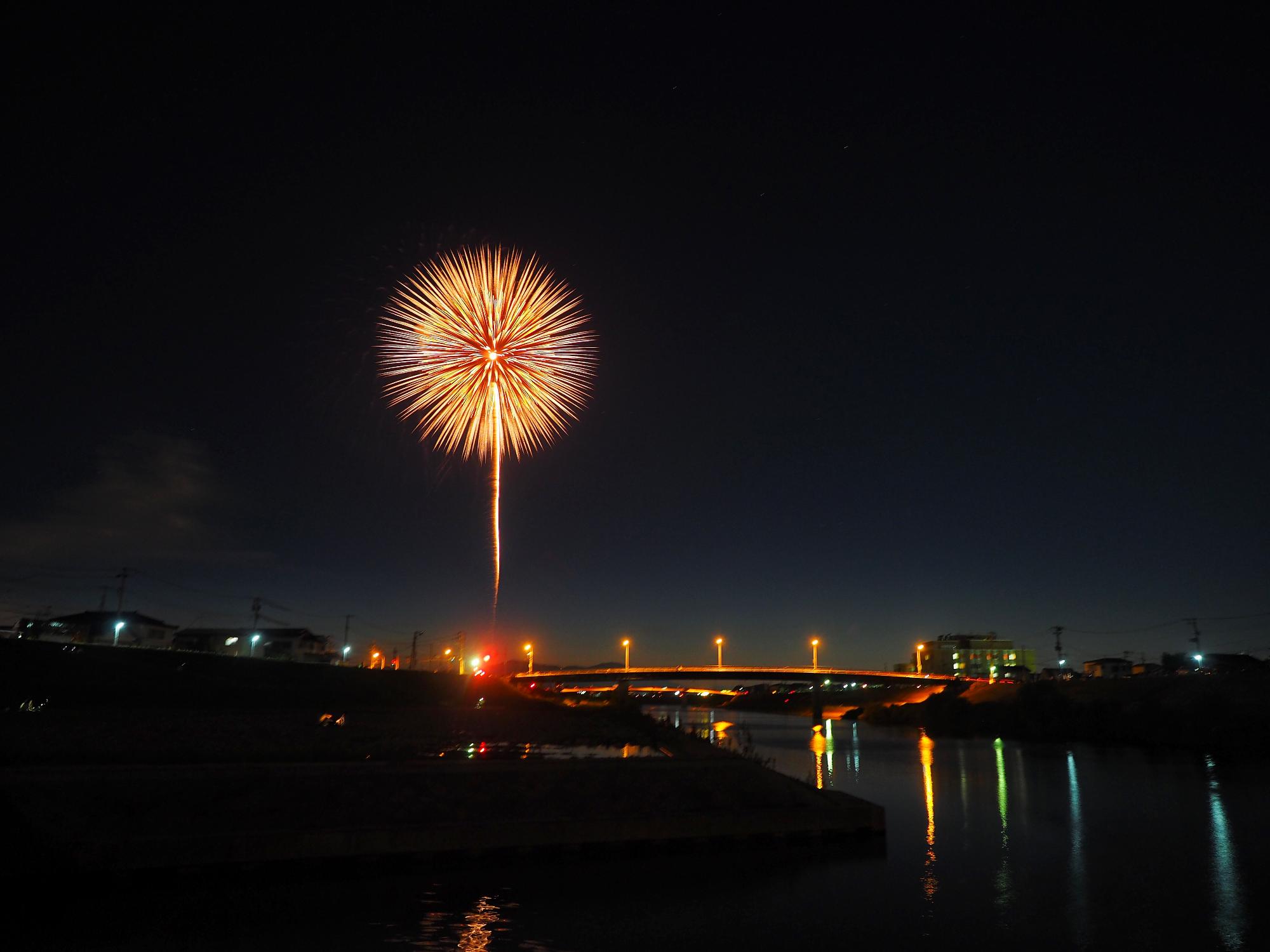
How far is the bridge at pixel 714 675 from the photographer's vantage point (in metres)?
149

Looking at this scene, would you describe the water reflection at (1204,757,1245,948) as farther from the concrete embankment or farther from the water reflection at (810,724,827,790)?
the water reflection at (810,724,827,790)

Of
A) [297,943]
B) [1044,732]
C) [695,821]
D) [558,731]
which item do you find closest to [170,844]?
[297,943]

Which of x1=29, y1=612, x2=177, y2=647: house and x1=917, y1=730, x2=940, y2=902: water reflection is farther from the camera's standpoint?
x1=29, y1=612, x2=177, y2=647: house

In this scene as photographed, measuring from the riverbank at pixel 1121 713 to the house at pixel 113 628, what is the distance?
112 m

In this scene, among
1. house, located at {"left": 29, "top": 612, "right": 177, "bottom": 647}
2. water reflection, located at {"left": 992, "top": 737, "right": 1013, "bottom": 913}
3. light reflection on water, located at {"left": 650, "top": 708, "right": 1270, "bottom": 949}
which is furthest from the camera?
house, located at {"left": 29, "top": 612, "right": 177, "bottom": 647}

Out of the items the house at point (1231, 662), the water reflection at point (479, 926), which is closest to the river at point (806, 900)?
the water reflection at point (479, 926)

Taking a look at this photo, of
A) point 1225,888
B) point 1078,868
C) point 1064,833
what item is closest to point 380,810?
point 1078,868

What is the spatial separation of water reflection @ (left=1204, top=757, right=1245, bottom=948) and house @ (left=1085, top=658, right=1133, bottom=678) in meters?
158

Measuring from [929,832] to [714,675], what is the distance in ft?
433

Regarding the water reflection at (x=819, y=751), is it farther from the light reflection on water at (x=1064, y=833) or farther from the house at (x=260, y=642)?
the house at (x=260, y=642)

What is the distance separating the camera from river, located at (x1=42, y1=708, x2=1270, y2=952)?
1873 centimetres

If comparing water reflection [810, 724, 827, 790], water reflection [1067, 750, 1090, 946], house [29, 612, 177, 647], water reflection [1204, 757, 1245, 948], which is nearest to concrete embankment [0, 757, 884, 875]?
water reflection [1067, 750, 1090, 946]

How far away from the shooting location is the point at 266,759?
30734mm

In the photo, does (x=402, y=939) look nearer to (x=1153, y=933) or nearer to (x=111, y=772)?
(x=111, y=772)
